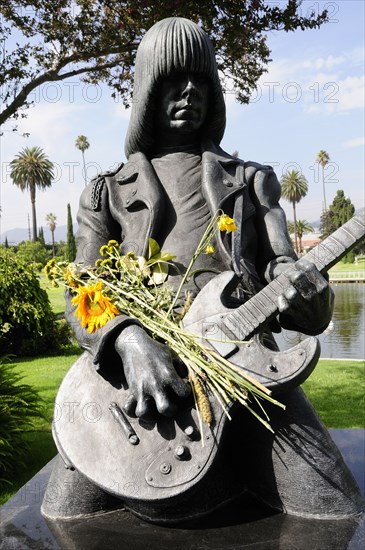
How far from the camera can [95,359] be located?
2.12 m

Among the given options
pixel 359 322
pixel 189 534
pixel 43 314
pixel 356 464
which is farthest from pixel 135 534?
pixel 359 322

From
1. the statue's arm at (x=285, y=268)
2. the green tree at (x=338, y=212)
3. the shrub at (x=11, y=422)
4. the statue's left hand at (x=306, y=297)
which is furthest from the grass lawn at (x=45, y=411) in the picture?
the green tree at (x=338, y=212)

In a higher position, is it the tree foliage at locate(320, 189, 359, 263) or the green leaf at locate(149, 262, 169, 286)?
the tree foliage at locate(320, 189, 359, 263)

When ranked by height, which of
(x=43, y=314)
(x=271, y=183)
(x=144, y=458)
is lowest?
(x=43, y=314)

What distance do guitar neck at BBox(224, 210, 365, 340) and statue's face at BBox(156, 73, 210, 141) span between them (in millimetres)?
922

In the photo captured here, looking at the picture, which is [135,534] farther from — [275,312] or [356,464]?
[356,464]

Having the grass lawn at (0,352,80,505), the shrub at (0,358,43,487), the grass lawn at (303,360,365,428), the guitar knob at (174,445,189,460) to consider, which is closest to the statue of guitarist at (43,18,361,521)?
the guitar knob at (174,445,189,460)

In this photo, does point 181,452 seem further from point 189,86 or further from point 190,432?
point 189,86

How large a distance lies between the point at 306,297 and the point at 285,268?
16.0 inches

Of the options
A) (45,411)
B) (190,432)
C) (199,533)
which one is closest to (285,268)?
(190,432)

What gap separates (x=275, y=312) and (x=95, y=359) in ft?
2.32

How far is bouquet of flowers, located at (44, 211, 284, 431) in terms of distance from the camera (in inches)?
75.0

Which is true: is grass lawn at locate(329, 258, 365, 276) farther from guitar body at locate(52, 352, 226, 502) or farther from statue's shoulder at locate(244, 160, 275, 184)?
guitar body at locate(52, 352, 226, 502)

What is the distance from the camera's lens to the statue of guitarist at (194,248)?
6.58 ft
